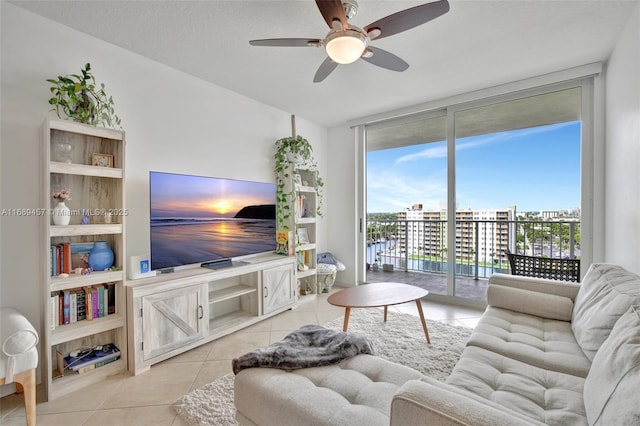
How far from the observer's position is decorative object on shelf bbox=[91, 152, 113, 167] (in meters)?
2.04

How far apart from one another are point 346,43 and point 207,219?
1913mm

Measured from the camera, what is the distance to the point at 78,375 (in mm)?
1860

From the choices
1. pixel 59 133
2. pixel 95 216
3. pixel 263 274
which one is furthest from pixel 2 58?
pixel 263 274

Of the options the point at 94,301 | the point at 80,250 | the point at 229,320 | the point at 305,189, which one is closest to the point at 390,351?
the point at 229,320

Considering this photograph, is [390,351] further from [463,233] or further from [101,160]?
[101,160]

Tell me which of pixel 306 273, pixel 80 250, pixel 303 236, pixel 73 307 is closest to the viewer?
pixel 73 307

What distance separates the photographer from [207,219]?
105 inches

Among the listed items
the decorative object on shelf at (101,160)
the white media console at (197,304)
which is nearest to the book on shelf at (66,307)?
the white media console at (197,304)

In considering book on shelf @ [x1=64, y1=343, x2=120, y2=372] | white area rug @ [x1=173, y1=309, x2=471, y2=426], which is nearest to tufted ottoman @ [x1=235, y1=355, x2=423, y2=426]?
white area rug @ [x1=173, y1=309, x2=471, y2=426]

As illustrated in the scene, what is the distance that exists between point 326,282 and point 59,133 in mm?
3148

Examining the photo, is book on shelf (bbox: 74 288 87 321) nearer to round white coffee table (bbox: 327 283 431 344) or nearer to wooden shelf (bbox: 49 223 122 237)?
wooden shelf (bbox: 49 223 122 237)

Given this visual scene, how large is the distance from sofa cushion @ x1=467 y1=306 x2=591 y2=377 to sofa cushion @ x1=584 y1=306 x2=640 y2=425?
323 millimetres

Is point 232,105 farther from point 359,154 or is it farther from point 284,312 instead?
point 284,312

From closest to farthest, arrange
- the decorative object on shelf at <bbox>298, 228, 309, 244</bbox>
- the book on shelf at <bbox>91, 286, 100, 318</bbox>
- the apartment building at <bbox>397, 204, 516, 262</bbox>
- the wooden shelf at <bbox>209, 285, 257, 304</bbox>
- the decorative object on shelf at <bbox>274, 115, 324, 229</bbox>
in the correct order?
the book on shelf at <bbox>91, 286, 100, 318</bbox> < the wooden shelf at <bbox>209, 285, 257, 304</bbox> < the decorative object on shelf at <bbox>274, 115, 324, 229</bbox> < the decorative object on shelf at <bbox>298, 228, 309, 244</bbox> < the apartment building at <bbox>397, 204, 516, 262</bbox>
